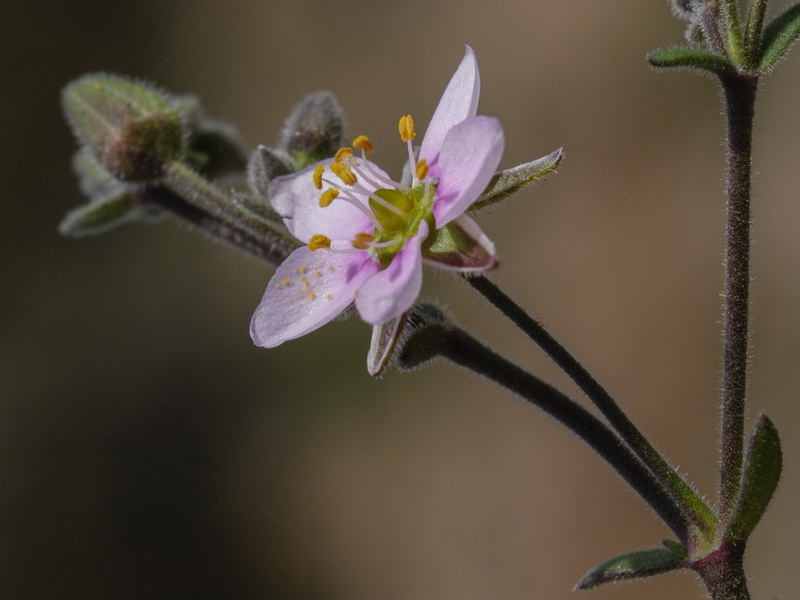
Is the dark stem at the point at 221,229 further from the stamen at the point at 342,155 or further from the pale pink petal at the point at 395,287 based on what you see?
the pale pink petal at the point at 395,287

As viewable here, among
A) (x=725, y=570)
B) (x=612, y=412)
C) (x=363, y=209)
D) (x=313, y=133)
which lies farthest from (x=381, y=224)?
(x=725, y=570)

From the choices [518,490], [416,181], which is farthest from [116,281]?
[416,181]

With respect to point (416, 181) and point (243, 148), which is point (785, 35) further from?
point (243, 148)

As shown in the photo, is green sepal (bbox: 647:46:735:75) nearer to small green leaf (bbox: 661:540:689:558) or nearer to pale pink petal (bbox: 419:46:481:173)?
pale pink petal (bbox: 419:46:481:173)

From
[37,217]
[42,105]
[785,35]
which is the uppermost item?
[785,35]

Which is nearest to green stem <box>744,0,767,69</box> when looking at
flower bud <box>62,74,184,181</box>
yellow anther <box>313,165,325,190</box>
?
yellow anther <box>313,165,325,190</box>
